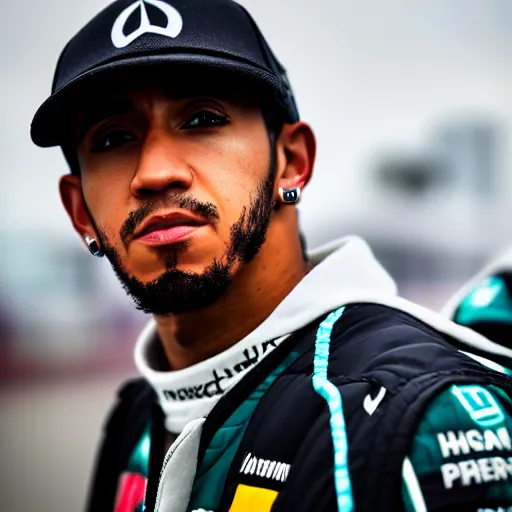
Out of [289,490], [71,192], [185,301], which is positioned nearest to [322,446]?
[289,490]

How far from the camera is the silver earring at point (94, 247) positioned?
203 cm

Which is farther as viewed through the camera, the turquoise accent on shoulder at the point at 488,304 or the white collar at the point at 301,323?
the turquoise accent on shoulder at the point at 488,304

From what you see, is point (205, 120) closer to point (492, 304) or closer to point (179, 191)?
point (179, 191)

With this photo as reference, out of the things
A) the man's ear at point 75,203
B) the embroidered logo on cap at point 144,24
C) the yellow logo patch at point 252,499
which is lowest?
the yellow logo patch at point 252,499

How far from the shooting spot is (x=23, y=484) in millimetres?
7613

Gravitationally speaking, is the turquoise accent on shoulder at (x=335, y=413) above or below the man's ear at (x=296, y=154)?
below

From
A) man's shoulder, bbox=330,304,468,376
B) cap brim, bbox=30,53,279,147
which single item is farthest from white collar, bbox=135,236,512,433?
cap brim, bbox=30,53,279,147

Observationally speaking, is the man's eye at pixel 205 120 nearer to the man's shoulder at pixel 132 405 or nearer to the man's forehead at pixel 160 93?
the man's forehead at pixel 160 93

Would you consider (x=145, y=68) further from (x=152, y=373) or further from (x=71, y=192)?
(x=152, y=373)

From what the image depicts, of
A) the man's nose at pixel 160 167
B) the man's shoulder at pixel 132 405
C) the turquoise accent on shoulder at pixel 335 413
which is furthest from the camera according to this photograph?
the man's shoulder at pixel 132 405

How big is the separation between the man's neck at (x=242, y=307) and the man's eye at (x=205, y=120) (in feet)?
1.11

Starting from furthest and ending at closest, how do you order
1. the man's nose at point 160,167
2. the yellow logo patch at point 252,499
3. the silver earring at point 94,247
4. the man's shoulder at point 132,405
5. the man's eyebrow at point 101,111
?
the man's shoulder at point 132,405
the silver earring at point 94,247
the man's eyebrow at point 101,111
the man's nose at point 160,167
the yellow logo patch at point 252,499

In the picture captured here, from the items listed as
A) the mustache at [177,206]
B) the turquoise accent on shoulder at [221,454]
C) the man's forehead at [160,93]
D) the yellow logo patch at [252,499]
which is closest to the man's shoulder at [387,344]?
the turquoise accent on shoulder at [221,454]

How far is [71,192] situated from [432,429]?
1345 millimetres
